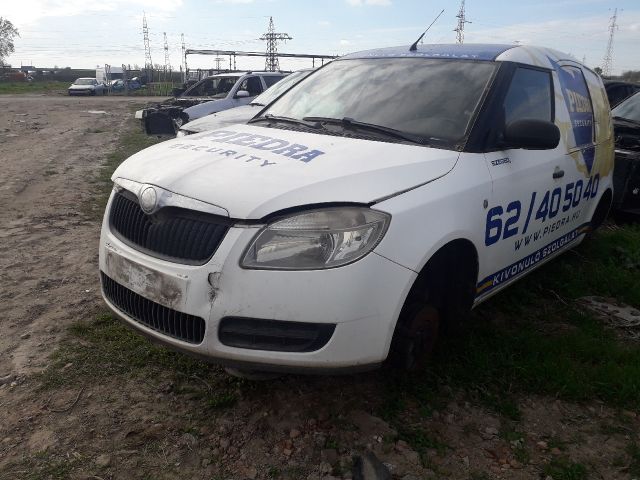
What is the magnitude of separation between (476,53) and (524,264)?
136 centimetres

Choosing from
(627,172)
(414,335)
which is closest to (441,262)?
(414,335)

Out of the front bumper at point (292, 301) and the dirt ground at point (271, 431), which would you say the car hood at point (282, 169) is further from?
the dirt ground at point (271, 431)

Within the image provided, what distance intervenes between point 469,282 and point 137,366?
1864mm

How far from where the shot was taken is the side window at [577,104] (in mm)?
3938

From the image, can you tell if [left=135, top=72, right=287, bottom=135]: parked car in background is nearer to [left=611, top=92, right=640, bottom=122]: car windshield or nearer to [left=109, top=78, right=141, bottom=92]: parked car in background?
[left=611, top=92, right=640, bottom=122]: car windshield

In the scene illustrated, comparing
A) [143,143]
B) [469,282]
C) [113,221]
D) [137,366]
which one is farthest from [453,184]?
[143,143]

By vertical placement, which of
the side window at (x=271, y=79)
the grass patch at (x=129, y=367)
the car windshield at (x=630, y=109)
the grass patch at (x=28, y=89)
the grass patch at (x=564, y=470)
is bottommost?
the grass patch at (x=564, y=470)

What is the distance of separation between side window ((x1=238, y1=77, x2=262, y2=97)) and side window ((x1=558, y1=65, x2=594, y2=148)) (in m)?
8.07

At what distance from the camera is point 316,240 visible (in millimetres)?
2256

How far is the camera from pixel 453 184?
2656 mm

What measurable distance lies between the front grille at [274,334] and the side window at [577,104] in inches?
101

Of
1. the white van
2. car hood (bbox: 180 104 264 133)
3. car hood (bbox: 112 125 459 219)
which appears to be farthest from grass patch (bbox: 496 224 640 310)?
car hood (bbox: 180 104 264 133)

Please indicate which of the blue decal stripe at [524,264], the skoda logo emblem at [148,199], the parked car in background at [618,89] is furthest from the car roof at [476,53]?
the parked car in background at [618,89]

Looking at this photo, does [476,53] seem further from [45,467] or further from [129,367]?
[45,467]
